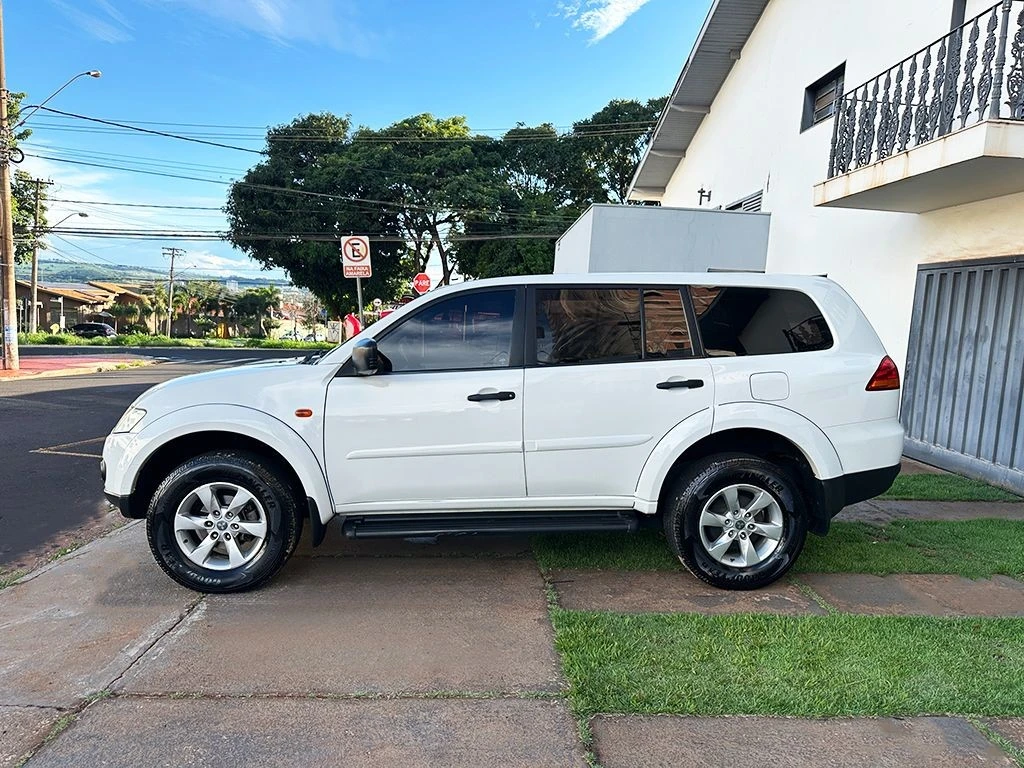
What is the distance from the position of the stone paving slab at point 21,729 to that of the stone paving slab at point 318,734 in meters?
0.08

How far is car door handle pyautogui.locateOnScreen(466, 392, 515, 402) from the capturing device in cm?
365

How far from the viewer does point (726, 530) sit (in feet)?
12.4

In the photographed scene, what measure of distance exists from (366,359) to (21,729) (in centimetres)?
214

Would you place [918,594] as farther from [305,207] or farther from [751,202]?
[305,207]

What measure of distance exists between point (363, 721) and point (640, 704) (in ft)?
3.72

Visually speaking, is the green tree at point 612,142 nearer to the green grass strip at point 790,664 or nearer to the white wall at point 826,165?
the white wall at point 826,165

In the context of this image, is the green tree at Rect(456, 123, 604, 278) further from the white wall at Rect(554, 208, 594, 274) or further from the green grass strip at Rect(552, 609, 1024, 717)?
the green grass strip at Rect(552, 609, 1024, 717)

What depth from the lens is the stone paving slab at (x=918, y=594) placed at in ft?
11.8

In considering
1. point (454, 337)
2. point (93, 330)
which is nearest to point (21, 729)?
point (454, 337)

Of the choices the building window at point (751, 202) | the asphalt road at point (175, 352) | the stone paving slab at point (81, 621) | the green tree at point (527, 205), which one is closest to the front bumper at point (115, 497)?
the stone paving slab at point (81, 621)

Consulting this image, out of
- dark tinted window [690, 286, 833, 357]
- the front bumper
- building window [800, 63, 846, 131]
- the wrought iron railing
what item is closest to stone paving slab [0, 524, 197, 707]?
the front bumper

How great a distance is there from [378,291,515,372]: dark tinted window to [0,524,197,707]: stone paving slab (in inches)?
73.4

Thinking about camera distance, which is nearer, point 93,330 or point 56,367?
point 56,367

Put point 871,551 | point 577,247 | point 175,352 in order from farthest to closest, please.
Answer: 1. point 175,352
2. point 577,247
3. point 871,551
